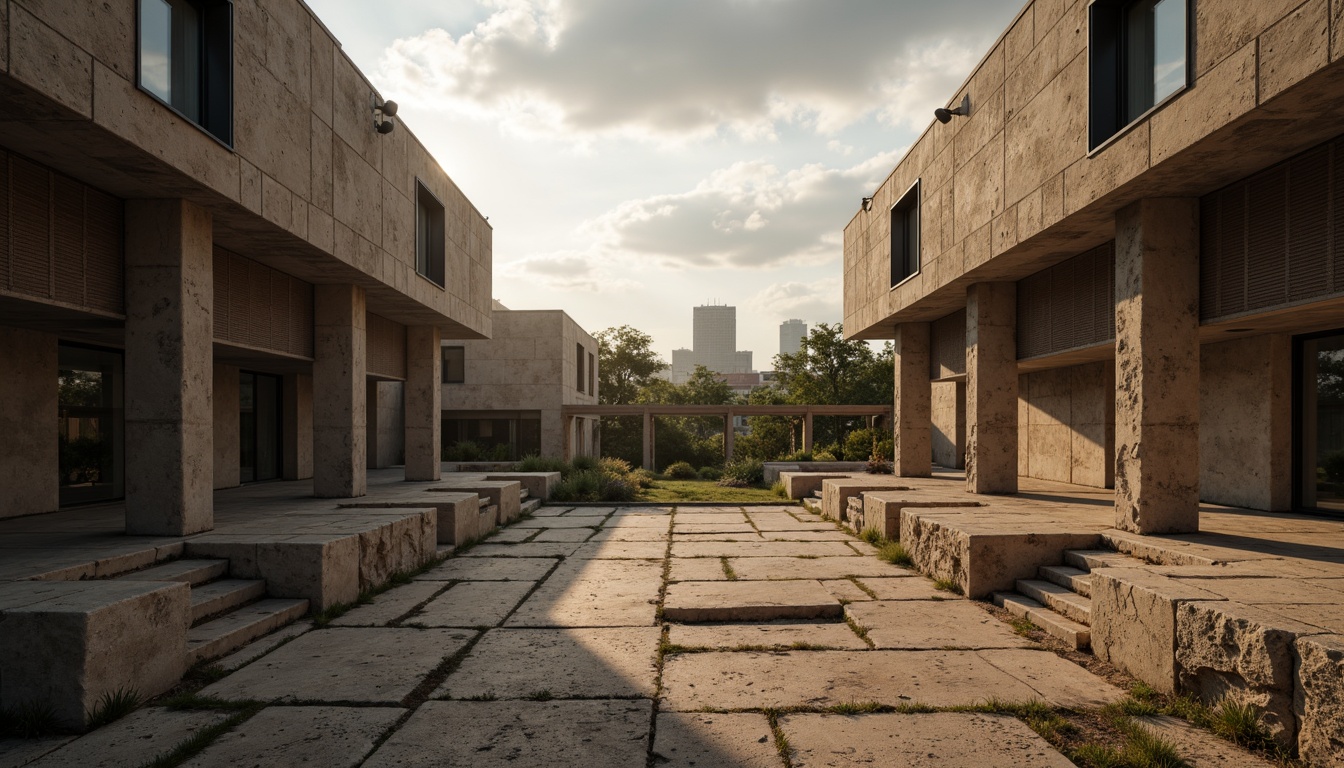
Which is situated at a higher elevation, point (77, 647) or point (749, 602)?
point (77, 647)

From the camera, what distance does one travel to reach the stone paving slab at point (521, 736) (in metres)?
3.43

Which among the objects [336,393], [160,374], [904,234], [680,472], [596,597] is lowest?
[680,472]

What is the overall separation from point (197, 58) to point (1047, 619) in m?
9.14

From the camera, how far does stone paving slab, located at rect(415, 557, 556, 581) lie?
7.60 meters

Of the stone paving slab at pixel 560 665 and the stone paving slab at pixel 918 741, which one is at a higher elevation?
the stone paving slab at pixel 918 741

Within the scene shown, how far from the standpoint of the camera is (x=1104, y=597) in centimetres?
478

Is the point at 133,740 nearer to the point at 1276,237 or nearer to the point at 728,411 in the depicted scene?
the point at 1276,237

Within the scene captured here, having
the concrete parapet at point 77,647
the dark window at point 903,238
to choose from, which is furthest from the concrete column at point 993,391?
the concrete parapet at point 77,647

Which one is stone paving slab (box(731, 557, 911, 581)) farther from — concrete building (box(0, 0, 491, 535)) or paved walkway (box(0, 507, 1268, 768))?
concrete building (box(0, 0, 491, 535))

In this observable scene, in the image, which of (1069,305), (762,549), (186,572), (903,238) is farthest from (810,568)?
(903,238)

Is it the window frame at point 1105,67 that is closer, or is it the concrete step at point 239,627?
the concrete step at point 239,627

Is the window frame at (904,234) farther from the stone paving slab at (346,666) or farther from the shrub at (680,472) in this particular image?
the shrub at (680,472)

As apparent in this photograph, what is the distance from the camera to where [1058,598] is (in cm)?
573

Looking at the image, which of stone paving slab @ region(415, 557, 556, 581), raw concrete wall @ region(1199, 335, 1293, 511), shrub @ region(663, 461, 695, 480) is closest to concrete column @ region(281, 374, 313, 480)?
stone paving slab @ region(415, 557, 556, 581)
